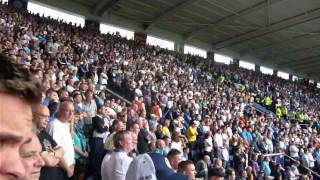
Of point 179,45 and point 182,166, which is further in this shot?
point 179,45

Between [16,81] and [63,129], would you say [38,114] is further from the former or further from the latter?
[63,129]

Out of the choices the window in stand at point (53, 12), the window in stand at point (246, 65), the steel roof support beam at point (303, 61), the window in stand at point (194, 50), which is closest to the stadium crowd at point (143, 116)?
the window in stand at point (53, 12)

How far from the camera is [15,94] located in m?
0.62

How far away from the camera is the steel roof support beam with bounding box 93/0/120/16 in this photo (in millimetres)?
21906

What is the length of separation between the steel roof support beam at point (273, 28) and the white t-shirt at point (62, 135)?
20145 millimetres

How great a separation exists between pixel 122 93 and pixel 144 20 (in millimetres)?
14092

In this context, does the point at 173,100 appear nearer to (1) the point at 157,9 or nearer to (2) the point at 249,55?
(1) the point at 157,9

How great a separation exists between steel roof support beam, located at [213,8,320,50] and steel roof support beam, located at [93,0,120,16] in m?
9.76

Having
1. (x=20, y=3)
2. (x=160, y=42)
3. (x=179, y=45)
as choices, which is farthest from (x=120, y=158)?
(x=179, y=45)

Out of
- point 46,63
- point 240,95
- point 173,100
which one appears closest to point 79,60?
point 46,63

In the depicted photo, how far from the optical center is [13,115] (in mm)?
615

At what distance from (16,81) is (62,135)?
3018 mm

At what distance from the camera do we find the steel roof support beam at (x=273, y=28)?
70.6 feet

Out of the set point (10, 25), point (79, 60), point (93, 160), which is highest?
point (10, 25)
